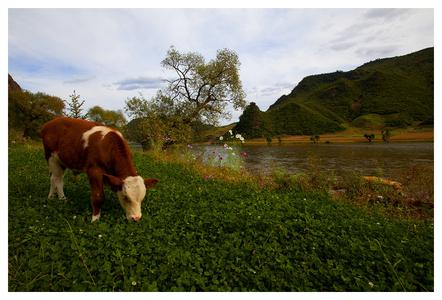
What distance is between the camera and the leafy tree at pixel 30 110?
38844 mm

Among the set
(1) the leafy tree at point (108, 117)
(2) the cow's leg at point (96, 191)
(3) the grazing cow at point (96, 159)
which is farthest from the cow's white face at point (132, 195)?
(1) the leafy tree at point (108, 117)

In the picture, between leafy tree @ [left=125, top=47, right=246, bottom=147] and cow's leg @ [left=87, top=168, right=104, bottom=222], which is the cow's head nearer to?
cow's leg @ [left=87, top=168, right=104, bottom=222]

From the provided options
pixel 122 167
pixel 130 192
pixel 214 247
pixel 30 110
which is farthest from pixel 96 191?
pixel 30 110

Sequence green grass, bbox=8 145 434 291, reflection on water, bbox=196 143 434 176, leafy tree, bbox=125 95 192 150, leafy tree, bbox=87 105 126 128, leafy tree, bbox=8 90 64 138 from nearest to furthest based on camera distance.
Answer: green grass, bbox=8 145 434 291 < reflection on water, bbox=196 143 434 176 < leafy tree, bbox=125 95 192 150 < leafy tree, bbox=87 105 126 128 < leafy tree, bbox=8 90 64 138

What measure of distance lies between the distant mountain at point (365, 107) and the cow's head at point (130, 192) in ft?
317

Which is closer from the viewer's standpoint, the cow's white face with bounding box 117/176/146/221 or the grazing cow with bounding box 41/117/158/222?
the cow's white face with bounding box 117/176/146/221

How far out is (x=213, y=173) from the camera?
37.9 ft

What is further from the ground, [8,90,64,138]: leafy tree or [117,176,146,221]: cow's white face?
[8,90,64,138]: leafy tree

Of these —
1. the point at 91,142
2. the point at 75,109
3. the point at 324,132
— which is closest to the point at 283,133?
the point at 324,132

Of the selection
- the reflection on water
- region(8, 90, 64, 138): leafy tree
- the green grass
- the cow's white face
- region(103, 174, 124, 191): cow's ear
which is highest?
region(8, 90, 64, 138): leafy tree

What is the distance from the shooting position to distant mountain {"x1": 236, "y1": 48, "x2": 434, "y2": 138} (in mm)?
120125

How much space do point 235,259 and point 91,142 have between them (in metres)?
4.31

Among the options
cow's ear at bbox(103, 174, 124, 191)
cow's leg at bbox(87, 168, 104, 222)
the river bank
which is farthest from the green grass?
the river bank

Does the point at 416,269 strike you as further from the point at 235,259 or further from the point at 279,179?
the point at 279,179
